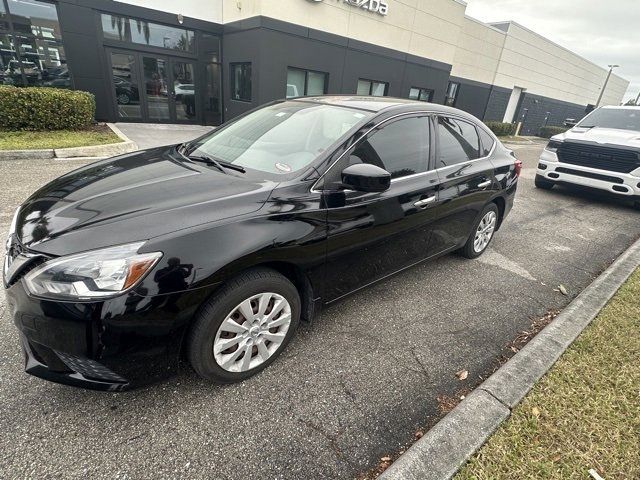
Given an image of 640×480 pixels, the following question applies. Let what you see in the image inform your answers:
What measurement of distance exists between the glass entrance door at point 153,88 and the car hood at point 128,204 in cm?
1178

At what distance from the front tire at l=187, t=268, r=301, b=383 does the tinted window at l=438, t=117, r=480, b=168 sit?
1921mm

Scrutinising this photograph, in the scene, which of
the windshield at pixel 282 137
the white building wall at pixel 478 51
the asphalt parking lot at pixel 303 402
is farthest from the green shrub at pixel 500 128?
the windshield at pixel 282 137

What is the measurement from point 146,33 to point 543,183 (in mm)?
12843

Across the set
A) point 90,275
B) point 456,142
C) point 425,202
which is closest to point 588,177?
point 456,142

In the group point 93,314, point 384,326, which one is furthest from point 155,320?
point 384,326

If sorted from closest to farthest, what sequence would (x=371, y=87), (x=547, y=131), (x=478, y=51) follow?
(x=371, y=87), (x=478, y=51), (x=547, y=131)

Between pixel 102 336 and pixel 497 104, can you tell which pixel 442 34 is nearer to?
pixel 497 104

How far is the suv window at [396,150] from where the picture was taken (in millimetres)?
2518

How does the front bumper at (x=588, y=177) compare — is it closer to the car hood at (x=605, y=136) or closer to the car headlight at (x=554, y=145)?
the car headlight at (x=554, y=145)

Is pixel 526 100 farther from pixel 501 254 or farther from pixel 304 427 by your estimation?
pixel 304 427

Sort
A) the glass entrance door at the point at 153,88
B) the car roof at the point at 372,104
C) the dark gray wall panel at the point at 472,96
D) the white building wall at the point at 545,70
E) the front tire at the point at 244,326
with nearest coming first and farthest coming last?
1. the front tire at the point at 244,326
2. the car roof at the point at 372,104
3. the glass entrance door at the point at 153,88
4. the dark gray wall panel at the point at 472,96
5. the white building wall at the point at 545,70

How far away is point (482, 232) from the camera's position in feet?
14.0

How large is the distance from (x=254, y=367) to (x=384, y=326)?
45.8 inches

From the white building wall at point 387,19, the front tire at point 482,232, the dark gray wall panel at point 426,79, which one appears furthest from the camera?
the dark gray wall panel at point 426,79
